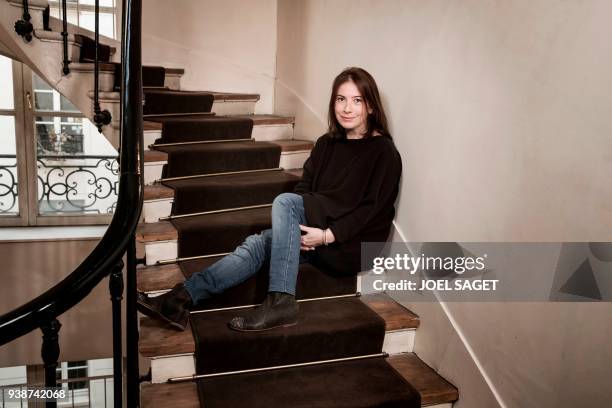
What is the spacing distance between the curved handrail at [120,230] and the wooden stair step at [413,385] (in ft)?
2.36

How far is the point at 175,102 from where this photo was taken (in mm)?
3322

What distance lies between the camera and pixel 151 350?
175 cm

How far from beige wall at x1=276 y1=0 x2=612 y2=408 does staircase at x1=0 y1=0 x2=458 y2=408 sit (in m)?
0.21

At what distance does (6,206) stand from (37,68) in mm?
2176

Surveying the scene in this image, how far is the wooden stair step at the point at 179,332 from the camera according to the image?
5.81 ft

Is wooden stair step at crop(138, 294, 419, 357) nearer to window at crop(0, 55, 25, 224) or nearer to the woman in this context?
the woman

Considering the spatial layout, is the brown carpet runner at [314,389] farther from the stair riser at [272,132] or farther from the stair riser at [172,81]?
the stair riser at [172,81]

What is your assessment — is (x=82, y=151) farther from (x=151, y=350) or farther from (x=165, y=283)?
(x=151, y=350)

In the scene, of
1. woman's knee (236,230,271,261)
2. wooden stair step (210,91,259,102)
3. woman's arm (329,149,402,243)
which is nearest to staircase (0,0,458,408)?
woman's knee (236,230,271,261)

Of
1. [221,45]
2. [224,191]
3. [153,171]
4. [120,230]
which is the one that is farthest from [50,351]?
[221,45]

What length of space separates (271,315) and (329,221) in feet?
1.44

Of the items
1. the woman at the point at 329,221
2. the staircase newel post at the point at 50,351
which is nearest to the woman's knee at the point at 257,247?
the woman at the point at 329,221

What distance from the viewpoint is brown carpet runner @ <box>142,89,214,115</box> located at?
323cm

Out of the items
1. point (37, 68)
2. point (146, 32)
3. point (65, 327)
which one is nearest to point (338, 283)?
point (37, 68)
